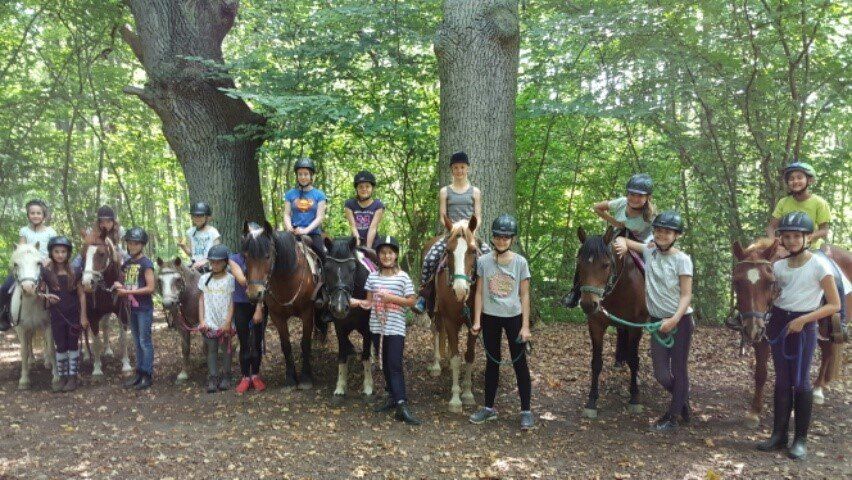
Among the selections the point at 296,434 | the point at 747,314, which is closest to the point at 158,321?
the point at 296,434

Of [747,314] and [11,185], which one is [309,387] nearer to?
[747,314]

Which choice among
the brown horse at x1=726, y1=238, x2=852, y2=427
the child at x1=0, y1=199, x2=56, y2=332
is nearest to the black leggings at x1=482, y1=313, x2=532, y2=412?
the brown horse at x1=726, y1=238, x2=852, y2=427

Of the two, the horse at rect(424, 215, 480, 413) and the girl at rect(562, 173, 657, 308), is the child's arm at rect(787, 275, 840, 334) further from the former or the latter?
the horse at rect(424, 215, 480, 413)

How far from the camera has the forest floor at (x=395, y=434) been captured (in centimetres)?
412

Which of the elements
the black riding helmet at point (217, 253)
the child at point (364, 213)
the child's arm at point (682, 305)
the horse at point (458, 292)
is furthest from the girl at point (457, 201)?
the black riding helmet at point (217, 253)

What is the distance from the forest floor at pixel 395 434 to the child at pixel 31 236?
927 millimetres

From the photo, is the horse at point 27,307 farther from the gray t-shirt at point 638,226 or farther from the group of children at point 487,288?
the gray t-shirt at point 638,226

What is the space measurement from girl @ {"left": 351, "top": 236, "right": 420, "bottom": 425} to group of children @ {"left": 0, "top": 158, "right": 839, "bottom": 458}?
1 cm

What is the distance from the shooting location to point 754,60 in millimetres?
7672

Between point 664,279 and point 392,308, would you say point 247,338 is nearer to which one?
point 392,308

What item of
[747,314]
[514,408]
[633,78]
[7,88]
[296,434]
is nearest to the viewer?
[747,314]

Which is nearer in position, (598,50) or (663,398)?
(663,398)

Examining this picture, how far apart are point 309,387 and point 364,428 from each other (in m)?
1.42

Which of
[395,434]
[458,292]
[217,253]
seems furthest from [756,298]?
[217,253]
